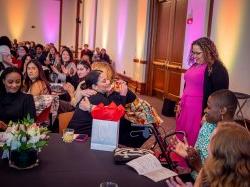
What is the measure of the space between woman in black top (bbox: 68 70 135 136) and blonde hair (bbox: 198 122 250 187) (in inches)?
66.4

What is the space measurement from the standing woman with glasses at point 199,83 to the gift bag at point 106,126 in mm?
1563

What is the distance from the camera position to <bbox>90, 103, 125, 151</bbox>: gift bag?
236 cm

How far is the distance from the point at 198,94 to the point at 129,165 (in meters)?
1.97

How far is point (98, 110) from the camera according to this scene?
2369 millimetres

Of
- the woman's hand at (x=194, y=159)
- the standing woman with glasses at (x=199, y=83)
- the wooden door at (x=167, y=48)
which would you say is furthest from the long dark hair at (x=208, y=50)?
the wooden door at (x=167, y=48)

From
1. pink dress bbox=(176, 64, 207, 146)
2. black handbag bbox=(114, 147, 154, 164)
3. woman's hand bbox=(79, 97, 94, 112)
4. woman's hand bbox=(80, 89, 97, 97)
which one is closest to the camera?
black handbag bbox=(114, 147, 154, 164)

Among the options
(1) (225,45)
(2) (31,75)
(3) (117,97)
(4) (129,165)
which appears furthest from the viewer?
(1) (225,45)

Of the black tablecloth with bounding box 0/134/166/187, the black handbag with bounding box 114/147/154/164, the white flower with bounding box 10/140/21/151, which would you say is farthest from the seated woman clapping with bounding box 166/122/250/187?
the white flower with bounding box 10/140/21/151

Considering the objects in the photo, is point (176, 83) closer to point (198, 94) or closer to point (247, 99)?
point (247, 99)

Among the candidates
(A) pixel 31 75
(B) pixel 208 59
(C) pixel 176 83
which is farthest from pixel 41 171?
(C) pixel 176 83

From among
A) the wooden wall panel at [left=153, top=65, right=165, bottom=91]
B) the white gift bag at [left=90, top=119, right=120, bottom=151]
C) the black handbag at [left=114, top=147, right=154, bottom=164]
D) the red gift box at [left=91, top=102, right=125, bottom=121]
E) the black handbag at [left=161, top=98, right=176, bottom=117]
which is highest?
the red gift box at [left=91, top=102, right=125, bottom=121]

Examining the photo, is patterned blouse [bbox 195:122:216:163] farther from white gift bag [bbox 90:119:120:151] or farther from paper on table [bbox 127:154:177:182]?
white gift bag [bbox 90:119:120:151]

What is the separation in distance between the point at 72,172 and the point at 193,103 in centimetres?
223

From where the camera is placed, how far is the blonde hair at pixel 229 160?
1.40m
